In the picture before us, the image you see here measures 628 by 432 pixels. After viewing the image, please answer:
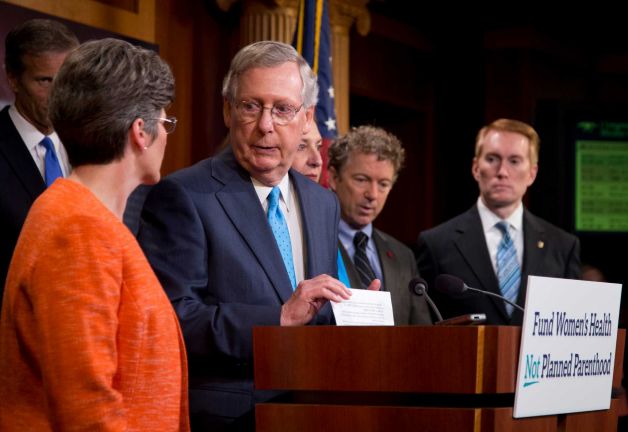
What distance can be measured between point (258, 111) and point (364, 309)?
74 centimetres

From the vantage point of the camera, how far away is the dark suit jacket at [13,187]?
3049 millimetres

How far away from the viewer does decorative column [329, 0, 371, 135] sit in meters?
6.86

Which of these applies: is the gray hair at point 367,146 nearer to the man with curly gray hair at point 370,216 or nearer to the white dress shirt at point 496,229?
the man with curly gray hair at point 370,216

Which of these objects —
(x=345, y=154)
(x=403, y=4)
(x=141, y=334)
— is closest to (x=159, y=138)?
(x=141, y=334)

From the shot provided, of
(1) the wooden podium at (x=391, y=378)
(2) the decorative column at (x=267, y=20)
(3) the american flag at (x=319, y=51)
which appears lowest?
(1) the wooden podium at (x=391, y=378)

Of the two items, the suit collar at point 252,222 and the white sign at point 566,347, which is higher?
the suit collar at point 252,222

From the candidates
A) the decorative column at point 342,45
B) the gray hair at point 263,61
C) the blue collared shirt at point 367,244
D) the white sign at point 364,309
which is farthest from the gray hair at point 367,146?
the decorative column at point 342,45

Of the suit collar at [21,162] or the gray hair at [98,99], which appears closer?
the gray hair at [98,99]

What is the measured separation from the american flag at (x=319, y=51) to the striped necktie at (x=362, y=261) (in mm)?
941

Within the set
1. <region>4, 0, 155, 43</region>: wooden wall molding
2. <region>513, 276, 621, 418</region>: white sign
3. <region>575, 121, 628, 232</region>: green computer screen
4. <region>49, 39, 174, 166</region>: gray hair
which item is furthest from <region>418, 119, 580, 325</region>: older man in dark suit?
<region>575, 121, 628, 232</region>: green computer screen

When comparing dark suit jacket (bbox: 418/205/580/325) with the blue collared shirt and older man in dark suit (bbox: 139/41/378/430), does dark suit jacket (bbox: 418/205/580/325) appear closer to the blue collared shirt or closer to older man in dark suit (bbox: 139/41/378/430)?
the blue collared shirt

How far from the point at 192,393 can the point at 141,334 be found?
0.61 m

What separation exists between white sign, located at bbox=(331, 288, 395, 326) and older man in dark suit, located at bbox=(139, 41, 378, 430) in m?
0.05

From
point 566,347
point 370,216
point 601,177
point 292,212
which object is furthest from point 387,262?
point 601,177
